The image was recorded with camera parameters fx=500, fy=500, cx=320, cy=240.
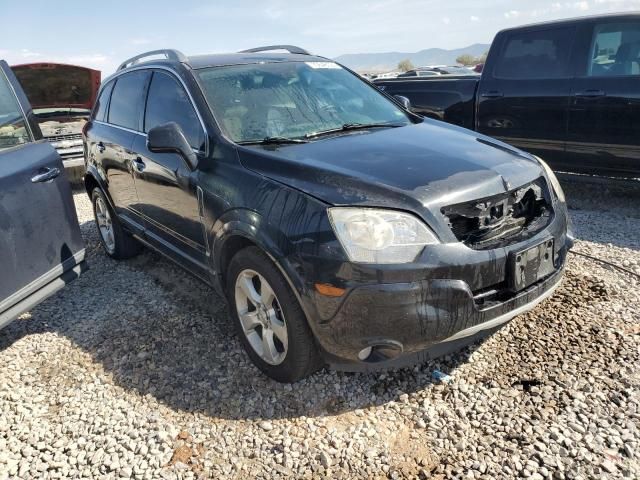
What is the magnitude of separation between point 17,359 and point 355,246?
251 centimetres

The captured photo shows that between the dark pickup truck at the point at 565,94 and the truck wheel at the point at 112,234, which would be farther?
the dark pickup truck at the point at 565,94

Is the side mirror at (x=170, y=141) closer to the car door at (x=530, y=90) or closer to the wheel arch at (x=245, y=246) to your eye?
the wheel arch at (x=245, y=246)

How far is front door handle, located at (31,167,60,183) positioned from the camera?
324 cm

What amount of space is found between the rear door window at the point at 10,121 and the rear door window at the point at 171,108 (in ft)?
2.65

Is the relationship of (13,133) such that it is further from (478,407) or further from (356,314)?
(478,407)

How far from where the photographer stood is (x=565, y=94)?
5344 mm

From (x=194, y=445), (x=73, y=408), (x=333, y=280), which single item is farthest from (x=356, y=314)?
(x=73, y=408)

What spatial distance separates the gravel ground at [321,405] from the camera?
223 cm

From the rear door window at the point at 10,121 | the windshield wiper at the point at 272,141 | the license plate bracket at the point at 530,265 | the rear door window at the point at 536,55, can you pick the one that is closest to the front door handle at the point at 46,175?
the rear door window at the point at 10,121

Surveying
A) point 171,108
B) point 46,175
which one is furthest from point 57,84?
point 171,108

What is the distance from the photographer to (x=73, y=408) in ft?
8.99

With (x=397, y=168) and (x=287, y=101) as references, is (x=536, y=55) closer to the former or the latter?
(x=287, y=101)

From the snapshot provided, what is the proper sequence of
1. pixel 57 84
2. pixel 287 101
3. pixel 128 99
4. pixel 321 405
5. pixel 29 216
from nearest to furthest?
pixel 321 405
pixel 29 216
pixel 287 101
pixel 128 99
pixel 57 84

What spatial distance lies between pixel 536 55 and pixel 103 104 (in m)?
4.67
